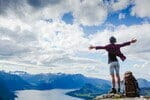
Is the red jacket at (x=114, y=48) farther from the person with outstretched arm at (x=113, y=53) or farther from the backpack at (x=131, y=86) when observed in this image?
the backpack at (x=131, y=86)

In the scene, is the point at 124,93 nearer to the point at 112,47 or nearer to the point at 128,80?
the point at 128,80

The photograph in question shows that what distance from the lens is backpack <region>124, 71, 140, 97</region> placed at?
63.2ft

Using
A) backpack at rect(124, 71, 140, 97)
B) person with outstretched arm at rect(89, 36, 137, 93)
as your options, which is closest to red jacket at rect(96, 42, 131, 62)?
person with outstretched arm at rect(89, 36, 137, 93)

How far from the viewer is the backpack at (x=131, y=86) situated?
1927 centimetres

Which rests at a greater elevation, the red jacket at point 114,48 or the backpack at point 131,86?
the red jacket at point 114,48

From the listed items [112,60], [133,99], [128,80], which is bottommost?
[133,99]

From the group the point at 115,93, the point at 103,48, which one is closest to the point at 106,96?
the point at 115,93

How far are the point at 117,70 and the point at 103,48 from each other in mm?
1730

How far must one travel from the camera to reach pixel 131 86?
19.3 m

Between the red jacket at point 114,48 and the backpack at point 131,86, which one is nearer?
the backpack at point 131,86

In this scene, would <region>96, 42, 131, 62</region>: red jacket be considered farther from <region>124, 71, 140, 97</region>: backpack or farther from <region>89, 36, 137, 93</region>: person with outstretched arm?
<region>124, 71, 140, 97</region>: backpack

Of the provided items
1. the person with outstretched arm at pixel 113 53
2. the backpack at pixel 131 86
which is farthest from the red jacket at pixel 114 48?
the backpack at pixel 131 86

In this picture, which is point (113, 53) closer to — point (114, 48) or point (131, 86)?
point (114, 48)

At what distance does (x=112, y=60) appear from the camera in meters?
19.9
